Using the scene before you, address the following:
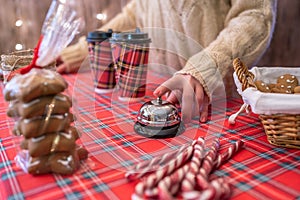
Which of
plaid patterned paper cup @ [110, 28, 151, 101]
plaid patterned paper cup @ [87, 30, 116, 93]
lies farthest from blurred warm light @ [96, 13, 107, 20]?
plaid patterned paper cup @ [110, 28, 151, 101]

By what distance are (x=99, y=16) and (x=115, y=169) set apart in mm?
1667

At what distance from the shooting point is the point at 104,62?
1165 millimetres

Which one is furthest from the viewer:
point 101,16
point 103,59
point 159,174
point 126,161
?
point 101,16

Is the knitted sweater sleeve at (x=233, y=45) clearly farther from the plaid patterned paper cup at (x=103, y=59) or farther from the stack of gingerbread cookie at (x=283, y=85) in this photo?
the plaid patterned paper cup at (x=103, y=59)

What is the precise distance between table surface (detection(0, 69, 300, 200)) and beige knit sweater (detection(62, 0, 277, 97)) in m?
0.16

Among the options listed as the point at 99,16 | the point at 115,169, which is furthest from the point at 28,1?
the point at 115,169

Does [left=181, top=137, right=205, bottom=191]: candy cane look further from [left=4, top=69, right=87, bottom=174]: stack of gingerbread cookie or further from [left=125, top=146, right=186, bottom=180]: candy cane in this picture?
[left=4, top=69, right=87, bottom=174]: stack of gingerbread cookie

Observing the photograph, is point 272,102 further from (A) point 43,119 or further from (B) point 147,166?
(A) point 43,119

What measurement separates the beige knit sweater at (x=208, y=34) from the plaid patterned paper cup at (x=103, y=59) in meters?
0.17

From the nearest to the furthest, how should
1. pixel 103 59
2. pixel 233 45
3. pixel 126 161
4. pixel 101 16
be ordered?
1. pixel 126 161
2. pixel 233 45
3. pixel 103 59
4. pixel 101 16

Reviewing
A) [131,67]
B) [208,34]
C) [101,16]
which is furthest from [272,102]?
[101,16]

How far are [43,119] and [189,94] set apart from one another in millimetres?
454

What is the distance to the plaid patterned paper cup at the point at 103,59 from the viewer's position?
1.15m

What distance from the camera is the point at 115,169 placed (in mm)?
583
